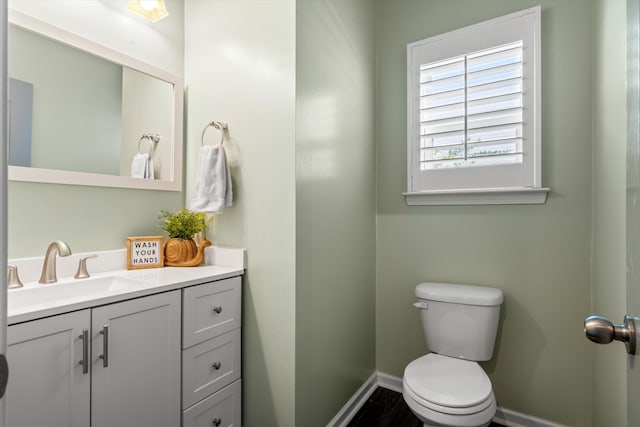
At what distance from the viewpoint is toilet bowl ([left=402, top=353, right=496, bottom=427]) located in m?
1.23

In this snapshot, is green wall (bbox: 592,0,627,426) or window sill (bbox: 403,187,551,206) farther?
window sill (bbox: 403,187,551,206)

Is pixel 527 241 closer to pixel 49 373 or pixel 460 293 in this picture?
pixel 460 293

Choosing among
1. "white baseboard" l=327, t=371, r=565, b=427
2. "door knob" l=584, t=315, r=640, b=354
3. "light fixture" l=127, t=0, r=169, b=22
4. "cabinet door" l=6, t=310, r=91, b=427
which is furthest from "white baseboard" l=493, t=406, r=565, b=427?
"light fixture" l=127, t=0, r=169, b=22

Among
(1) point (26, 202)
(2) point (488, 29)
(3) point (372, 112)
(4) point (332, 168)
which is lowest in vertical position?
(1) point (26, 202)

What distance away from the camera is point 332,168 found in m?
1.69

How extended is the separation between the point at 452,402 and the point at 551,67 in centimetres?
165

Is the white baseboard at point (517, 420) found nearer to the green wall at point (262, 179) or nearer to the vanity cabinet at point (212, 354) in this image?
the green wall at point (262, 179)

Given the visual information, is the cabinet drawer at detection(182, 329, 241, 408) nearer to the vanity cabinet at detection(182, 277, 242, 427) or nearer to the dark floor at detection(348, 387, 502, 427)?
the vanity cabinet at detection(182, 277, 242, 427)

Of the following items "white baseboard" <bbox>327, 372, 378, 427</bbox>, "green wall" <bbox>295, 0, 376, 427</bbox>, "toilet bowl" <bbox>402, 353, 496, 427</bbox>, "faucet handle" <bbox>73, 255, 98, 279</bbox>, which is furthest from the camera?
"white baseboard" <bbox>327, 372, 378, 427</bbox>

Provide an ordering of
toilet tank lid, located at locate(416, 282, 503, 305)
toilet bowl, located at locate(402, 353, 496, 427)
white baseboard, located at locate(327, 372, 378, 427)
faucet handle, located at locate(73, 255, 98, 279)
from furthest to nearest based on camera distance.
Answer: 1. white baseboard, located at locate(327, 372, 378, 427)
2. toilet tank lid, located at locate(416, 282, 503, 305)
3. faucet handle, located at locate(73, 255, 98, 279)
4. toilet bowl, located at locate(402, 353, 496, 427)

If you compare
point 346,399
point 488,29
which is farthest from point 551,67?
point 346,399

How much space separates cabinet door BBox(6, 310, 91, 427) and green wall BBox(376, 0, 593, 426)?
161 cm

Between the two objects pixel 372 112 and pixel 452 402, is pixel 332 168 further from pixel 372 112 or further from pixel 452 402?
pixel 452 402

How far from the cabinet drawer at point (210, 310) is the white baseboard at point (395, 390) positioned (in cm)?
77
